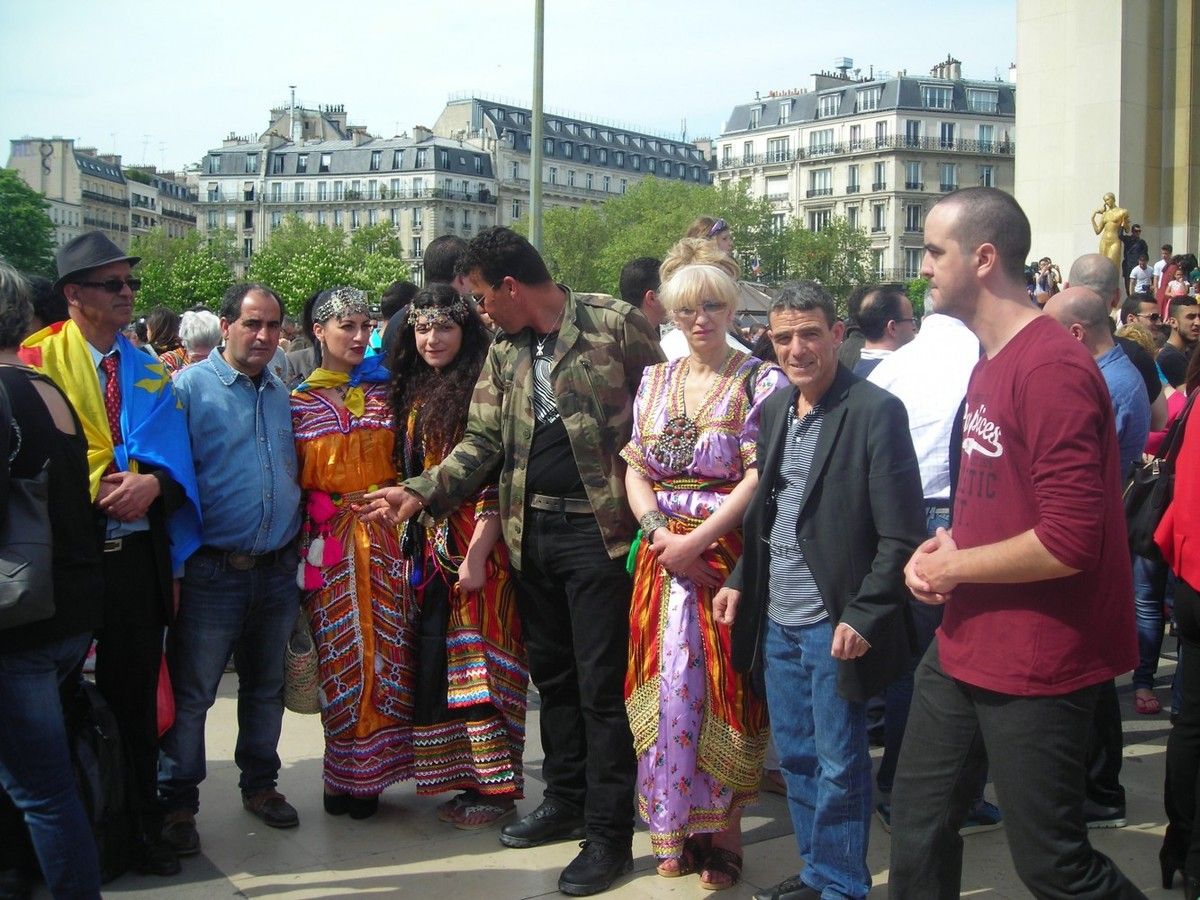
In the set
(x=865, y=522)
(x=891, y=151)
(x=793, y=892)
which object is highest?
(x=891, y=151)

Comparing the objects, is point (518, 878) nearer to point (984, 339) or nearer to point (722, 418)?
point (722, 418)

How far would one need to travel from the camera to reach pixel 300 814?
5156mm

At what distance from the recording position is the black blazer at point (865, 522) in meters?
3.69

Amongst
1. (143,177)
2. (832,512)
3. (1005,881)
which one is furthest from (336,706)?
(143,177)

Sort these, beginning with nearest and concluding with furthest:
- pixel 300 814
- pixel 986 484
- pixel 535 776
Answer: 1. pixel 986 484
2. pixel 300 814
3. pixel 535 776

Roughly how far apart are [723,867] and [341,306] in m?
2.73

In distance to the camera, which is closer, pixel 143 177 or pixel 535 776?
pixel 535 776

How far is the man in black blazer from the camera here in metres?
3.72

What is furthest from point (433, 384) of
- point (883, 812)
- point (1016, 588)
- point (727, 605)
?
point (1016, 588)

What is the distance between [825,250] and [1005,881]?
7937 centimetres

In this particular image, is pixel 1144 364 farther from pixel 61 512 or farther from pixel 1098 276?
pixel 61 512

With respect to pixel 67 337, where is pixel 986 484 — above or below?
below

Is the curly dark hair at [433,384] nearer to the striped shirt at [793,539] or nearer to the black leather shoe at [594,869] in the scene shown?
the striped shirt at [793,539]

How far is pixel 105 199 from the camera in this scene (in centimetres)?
11031
